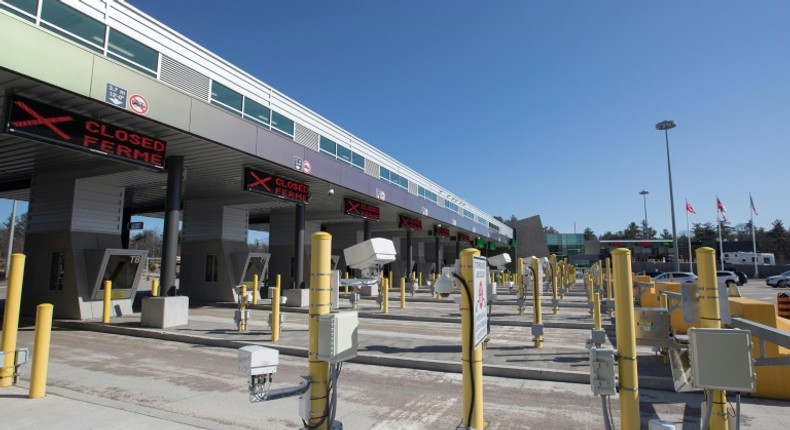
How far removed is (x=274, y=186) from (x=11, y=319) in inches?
420

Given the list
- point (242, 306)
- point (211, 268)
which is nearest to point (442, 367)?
point (242, 306)

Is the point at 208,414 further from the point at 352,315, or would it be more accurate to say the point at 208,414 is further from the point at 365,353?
the point at 365,353

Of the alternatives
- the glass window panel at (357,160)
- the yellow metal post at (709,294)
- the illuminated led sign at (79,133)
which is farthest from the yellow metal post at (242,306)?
the glass window panel at (357,160)

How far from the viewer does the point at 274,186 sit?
55.6 ft

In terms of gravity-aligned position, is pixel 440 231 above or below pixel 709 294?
above

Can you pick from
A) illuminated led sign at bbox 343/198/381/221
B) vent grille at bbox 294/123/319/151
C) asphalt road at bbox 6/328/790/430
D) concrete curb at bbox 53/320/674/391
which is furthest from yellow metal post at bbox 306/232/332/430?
illuminated led sign at bbox 343/198/381/221

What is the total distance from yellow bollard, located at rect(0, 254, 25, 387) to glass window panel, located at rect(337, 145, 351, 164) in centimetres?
1630

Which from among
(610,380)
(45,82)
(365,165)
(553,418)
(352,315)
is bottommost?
(553,418)

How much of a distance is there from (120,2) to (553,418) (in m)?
14.0

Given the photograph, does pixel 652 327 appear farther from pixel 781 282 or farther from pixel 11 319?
pixel 781 282

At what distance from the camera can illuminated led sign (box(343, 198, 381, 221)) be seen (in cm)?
2272

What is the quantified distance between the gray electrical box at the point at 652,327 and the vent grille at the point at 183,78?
12.9 m

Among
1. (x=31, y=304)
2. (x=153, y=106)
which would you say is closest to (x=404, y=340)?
(x=153, y=106)

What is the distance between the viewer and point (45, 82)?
8.86 m
